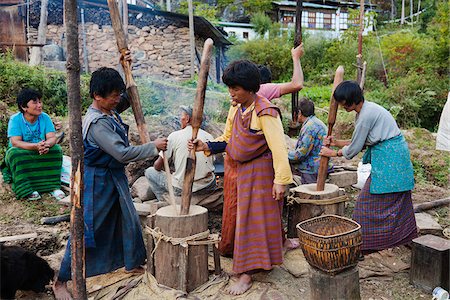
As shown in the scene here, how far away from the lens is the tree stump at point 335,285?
9.20 feet

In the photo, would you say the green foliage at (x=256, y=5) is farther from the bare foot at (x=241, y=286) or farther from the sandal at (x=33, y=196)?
the bare foot at (x=241, y=286)

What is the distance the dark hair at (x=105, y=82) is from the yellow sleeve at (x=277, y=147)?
3.67 feet

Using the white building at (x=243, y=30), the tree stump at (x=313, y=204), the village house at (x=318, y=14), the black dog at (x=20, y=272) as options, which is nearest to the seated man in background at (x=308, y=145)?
the tree stump at (x=313, y=204)

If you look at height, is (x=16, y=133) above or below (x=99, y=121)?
below

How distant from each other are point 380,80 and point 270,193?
1787 cm

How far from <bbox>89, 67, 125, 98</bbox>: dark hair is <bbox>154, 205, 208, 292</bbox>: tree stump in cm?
102

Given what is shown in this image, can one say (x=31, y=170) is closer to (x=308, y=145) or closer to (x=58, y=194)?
(x=58, y=194)

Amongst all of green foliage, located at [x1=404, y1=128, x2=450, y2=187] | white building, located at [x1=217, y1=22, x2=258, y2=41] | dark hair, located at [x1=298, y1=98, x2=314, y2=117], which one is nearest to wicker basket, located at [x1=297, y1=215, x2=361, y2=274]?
dark hair, located at [x1=298, y1=98, x2=314, y2=117]

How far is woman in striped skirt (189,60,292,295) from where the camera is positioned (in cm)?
306

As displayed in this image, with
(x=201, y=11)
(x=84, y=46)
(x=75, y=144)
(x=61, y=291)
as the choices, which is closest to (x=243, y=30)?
(x=201, y=11)

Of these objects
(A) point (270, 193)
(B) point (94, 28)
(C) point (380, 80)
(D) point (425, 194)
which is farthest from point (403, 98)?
(A) point (270, 193)

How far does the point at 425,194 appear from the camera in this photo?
6.23 metres

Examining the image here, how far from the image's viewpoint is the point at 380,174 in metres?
3.62

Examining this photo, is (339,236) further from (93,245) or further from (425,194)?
(425,194)
